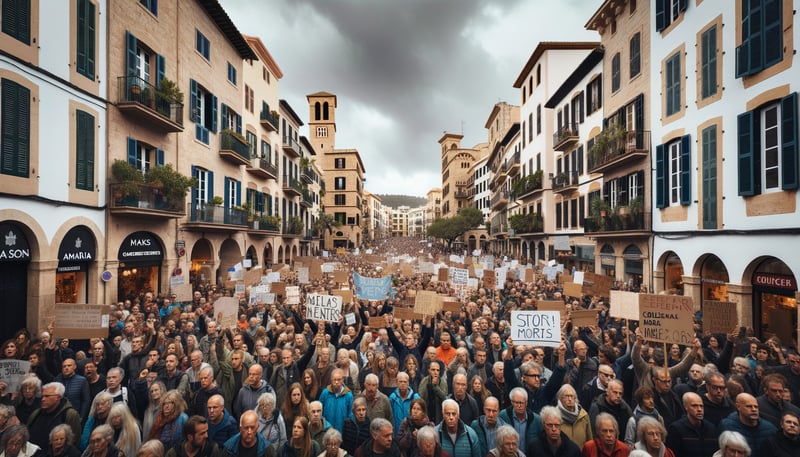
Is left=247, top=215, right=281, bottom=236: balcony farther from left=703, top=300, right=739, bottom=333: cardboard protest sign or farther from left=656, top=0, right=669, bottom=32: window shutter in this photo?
left=656, top=0, right=669, bottom=32: window shutter

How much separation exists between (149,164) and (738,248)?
2212 centimetres

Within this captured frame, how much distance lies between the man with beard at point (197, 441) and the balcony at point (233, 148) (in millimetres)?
21213

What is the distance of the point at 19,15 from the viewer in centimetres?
1118

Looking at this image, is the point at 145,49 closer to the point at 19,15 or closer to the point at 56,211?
the point at 19,15

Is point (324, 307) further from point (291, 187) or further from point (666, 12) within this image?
point (291, 187)

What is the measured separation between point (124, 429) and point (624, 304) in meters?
9.66

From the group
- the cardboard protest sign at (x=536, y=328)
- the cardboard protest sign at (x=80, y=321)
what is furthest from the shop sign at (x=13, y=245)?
the cardboard protest sign at (x=536, y=328)

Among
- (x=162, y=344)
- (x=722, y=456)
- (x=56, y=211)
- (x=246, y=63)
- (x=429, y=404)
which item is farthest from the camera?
(x=246, y=63)

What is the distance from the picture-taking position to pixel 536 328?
7.22 meters

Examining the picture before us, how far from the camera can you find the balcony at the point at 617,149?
18078 millimetres

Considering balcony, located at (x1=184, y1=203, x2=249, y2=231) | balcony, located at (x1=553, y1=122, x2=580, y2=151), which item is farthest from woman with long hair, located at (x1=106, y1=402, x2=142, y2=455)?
balcony, located at (x1=553, y1=122, x2=580, y2=151)

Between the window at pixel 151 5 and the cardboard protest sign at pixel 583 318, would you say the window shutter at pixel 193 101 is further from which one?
the cardboard protest sign at pixel 583 318

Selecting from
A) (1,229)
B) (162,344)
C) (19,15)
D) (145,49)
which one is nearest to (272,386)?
(162,344)

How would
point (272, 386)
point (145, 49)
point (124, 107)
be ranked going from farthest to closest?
point (145, 49) → point (124, 107) → point (272, 386)
